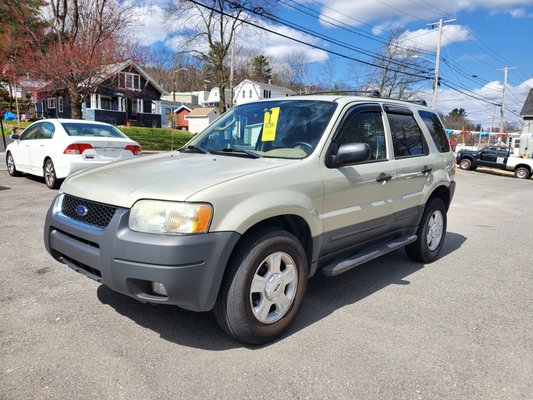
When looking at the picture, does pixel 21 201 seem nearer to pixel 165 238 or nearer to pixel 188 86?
pixel 165 238

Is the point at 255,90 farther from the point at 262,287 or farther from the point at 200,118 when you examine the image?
the point at 262,287

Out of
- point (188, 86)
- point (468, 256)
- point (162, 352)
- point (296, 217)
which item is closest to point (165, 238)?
point (162, 352)

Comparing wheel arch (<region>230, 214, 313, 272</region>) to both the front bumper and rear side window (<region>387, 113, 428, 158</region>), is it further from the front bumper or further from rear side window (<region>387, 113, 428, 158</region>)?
rear side window (<region>387, 113, 428, 158</region>)

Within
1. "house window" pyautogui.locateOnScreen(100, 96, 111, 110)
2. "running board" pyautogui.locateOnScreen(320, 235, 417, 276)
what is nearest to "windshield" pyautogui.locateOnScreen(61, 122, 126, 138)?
"running board" pyautogui.locateOnScreen(320, 235, 417, 276)

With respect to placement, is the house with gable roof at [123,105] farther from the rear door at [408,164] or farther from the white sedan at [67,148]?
the rear door at [408,164]

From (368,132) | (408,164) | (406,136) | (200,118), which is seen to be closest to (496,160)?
(406,136)

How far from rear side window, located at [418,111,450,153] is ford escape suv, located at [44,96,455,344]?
2.09ft

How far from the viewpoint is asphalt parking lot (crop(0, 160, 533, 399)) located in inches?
101

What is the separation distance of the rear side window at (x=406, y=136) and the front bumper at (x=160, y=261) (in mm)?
2456

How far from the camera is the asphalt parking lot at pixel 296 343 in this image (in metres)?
2.57

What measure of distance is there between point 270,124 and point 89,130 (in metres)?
6.72

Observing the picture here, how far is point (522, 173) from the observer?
21891mm

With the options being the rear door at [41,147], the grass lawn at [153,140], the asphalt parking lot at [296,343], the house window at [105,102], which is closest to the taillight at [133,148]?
the rear door at [41,147]

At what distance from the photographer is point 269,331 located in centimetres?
304
